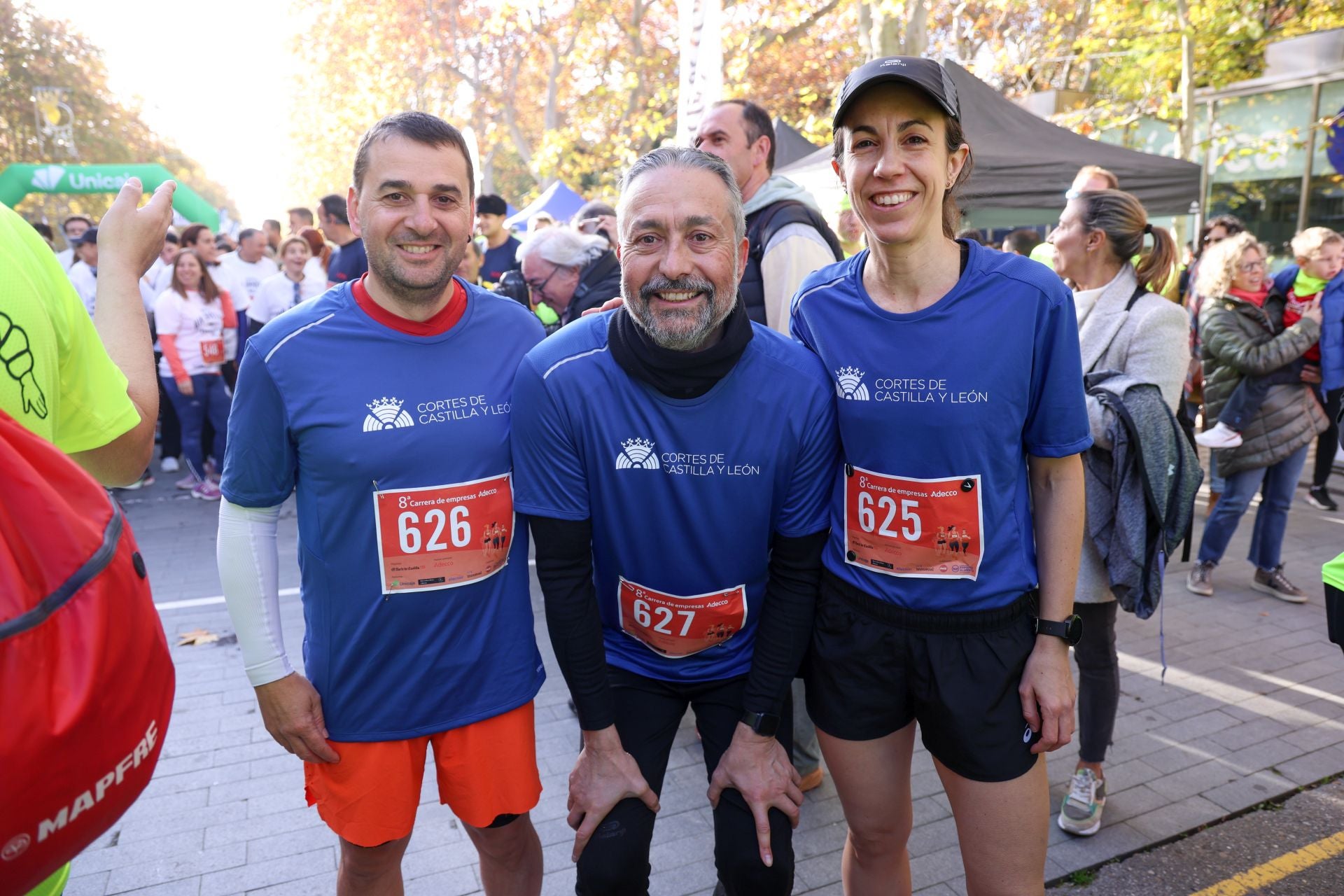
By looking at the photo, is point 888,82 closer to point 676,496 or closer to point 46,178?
point 676,496

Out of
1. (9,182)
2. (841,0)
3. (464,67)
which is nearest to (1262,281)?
(841,0)

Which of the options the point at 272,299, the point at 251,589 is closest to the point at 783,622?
the point at 251,589

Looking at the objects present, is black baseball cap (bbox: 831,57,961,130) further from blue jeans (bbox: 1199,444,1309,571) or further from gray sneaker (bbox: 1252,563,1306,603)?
gray sneaker (bbox: 1252,563,1306,603)

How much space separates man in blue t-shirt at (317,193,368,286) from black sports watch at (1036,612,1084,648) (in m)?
5.73

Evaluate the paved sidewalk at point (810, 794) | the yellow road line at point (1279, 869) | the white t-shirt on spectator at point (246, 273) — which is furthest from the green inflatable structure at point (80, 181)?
the yellow road line at point (1279, 869)

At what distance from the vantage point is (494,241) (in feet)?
26.5

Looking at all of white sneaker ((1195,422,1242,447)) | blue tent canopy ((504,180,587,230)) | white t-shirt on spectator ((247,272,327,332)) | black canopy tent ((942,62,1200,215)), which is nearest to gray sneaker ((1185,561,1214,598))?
white sneaker ((1195,422,1242,447))

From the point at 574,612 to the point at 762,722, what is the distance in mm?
501

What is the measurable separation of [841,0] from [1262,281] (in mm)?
8397

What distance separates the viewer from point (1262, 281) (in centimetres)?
539

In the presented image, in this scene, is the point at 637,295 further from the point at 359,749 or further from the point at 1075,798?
the point at 1075,798

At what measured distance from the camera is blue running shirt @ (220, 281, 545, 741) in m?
1.93

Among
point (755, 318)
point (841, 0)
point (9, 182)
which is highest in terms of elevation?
point (841, 0)

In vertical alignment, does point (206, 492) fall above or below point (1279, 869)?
below
